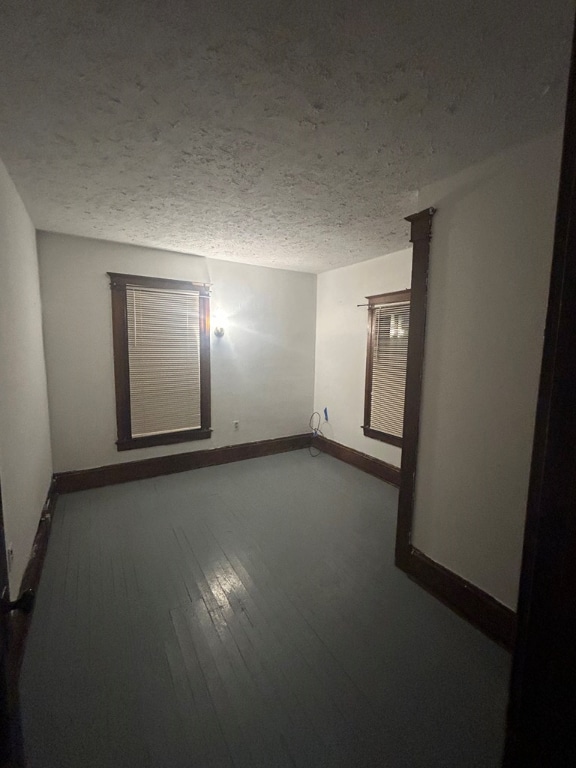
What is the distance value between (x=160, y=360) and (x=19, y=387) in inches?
65.3

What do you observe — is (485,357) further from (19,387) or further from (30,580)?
(30,580)

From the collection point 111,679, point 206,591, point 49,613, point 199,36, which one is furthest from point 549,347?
point 49,613

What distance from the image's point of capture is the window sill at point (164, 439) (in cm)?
350

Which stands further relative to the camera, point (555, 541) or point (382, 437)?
point (382, 437)

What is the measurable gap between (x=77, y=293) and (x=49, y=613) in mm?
2713

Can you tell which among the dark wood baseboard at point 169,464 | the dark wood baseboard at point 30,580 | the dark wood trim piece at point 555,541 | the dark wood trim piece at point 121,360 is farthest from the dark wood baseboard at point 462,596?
the dark wood trim piece at point 121,360

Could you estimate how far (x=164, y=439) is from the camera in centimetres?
370

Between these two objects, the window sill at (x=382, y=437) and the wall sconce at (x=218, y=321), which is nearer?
the window sill at (x=382, y=437)

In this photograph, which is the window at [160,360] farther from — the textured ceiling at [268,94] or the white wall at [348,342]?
the white wall at [348,342]

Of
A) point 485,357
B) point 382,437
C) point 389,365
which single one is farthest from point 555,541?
point 382,437

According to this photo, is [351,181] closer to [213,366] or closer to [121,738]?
[213,366]

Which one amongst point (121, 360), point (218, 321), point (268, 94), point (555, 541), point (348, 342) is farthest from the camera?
point (348, 342)

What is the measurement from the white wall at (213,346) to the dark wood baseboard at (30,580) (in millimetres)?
718

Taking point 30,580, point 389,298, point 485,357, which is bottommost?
point 30,580
